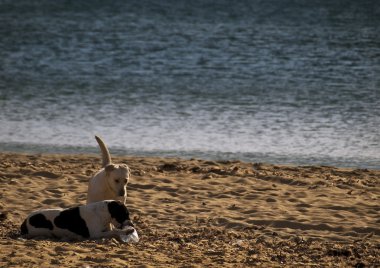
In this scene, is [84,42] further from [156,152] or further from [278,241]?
[278,241]

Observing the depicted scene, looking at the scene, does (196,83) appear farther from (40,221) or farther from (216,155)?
(40,221)

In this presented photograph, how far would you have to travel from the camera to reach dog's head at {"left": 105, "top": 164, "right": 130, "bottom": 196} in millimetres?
9961

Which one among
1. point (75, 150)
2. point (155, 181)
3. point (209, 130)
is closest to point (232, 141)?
point (209, 130)

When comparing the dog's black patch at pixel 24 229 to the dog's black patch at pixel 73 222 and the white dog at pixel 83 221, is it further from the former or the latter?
the dog's black patch at pixel 73 222

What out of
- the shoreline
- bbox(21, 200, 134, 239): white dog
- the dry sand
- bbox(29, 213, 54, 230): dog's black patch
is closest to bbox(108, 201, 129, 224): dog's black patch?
bbox(21, 200, 134, 239): white dog

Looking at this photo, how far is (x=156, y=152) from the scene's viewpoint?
16.2 meters

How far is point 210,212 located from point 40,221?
2.20 m

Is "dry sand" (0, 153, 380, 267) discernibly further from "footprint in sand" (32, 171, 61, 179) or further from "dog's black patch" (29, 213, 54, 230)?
"dog's black patch" (29, 213, 54, 230)

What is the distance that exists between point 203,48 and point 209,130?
15328 mm

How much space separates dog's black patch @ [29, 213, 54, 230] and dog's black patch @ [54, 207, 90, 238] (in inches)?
3.5

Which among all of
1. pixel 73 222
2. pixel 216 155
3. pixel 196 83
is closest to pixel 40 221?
pixel 73 222

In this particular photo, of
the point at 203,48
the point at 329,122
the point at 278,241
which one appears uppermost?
the point at 203,48

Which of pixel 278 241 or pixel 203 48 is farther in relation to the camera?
pixel 203 48

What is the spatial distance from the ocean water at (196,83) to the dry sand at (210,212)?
2.01m
